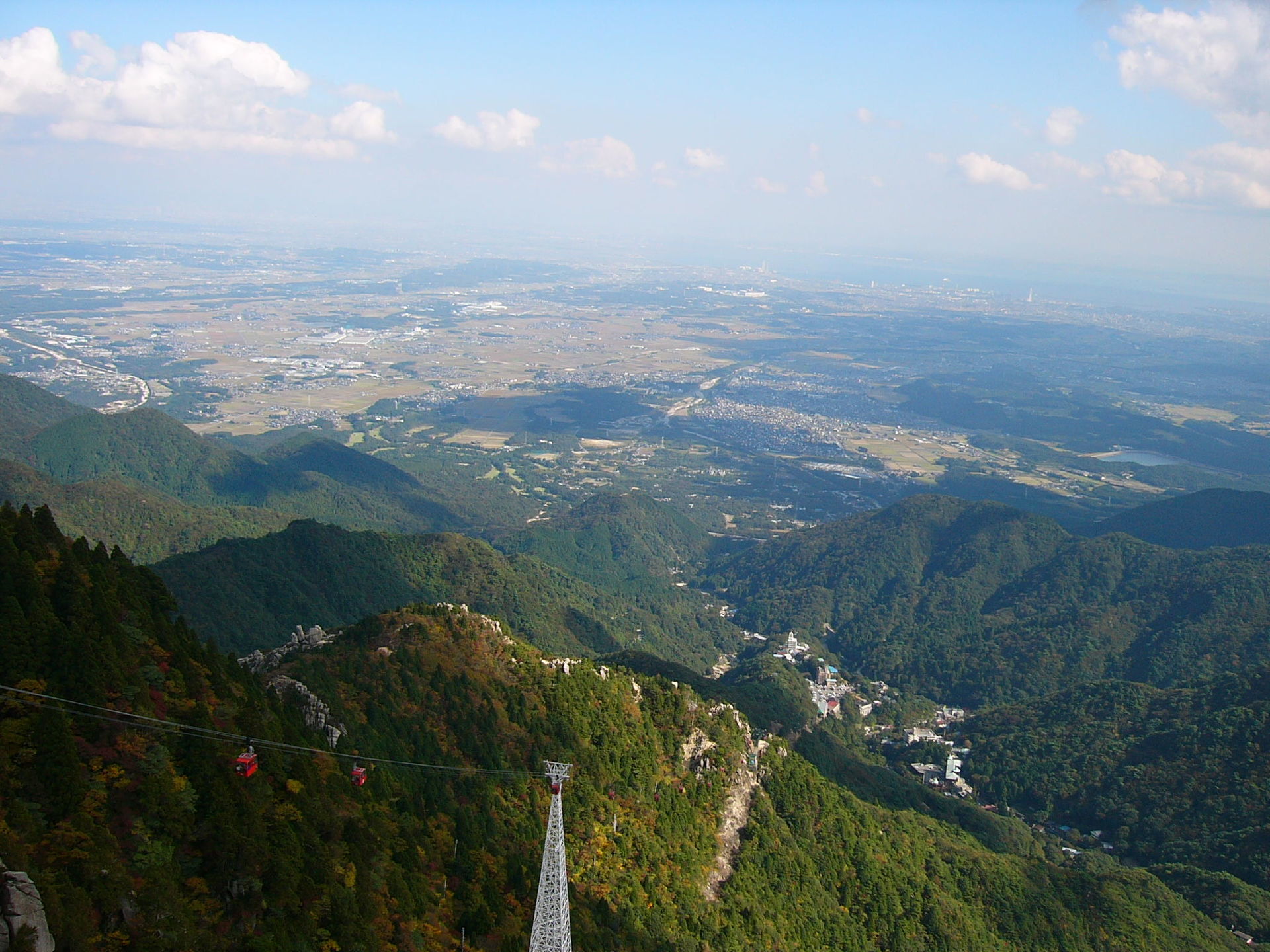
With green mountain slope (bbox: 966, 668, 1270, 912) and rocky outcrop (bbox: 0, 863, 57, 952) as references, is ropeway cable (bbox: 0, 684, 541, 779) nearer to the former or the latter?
rocky outcrop (bbox: 0, 863, 57, 952)

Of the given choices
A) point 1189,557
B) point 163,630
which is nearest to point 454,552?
point 163,630

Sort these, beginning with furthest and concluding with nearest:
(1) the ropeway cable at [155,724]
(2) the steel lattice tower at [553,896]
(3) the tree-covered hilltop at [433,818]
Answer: (2) the steel lattice tower at [553,896] < (1) the ropeway cable at [155,724] < (3) the tree-covered hilltop at [433,818]

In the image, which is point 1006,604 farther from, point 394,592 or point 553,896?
point 553,896

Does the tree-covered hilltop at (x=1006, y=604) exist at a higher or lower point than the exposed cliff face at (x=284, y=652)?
lower

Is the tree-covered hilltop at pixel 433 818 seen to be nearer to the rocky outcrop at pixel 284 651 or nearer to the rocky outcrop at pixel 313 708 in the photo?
the rocky outcrop at pixel 313 708

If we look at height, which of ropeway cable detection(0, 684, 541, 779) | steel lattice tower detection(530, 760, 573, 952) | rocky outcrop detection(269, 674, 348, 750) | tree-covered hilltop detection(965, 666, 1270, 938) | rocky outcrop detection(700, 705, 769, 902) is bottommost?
tree-covered hilltop detection(965, 666, 1270, 938)

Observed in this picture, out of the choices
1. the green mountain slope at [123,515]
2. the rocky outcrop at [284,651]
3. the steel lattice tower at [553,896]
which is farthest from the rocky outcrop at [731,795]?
the green mountain slope at [123,515]

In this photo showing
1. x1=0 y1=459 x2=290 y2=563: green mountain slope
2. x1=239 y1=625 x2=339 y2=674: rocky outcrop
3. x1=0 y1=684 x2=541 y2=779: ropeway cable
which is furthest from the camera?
x1=0 y1=459 x2=290 y2=563: green mountain slope

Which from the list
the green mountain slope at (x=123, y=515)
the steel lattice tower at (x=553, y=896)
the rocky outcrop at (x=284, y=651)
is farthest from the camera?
the green mountain slope at (x=123, y=515)

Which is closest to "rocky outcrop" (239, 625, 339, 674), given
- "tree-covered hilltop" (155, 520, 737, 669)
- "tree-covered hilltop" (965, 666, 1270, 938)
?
"tree-covered hilltop" (155, 520, 737, 669)
